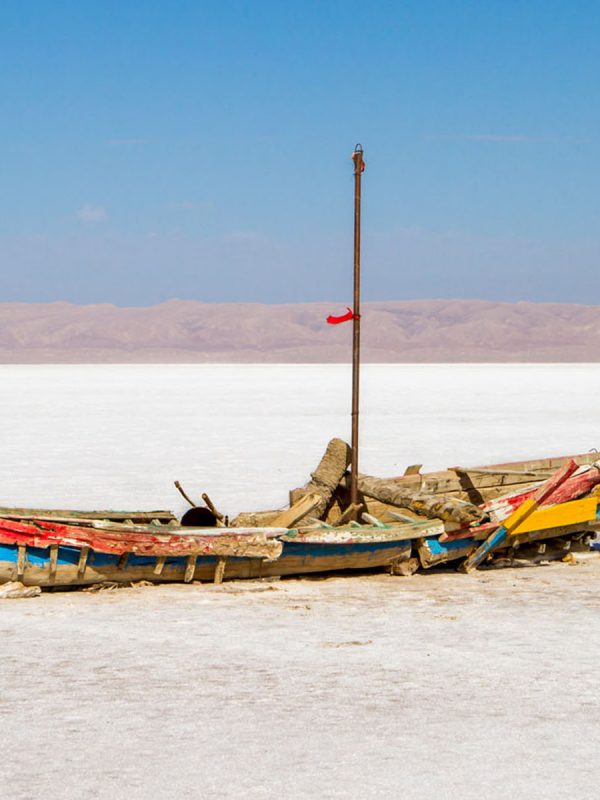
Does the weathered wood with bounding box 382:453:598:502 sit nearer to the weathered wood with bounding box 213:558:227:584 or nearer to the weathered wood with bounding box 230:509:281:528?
the weathered wood with bounding box 230:509:281:528

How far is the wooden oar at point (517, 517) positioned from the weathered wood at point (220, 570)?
2199 millimetres

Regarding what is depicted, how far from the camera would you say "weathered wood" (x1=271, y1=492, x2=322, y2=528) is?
397 inches

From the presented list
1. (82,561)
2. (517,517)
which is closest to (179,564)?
(82,561)

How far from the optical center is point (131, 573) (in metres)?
9.15

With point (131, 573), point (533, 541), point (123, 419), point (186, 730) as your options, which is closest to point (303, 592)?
point (131, 573)

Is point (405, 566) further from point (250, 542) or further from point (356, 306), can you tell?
point (356, 306)

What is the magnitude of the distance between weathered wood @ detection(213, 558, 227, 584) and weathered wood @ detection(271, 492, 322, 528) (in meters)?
0.86

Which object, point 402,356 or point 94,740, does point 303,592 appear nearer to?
point 94,740

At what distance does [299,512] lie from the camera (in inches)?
401

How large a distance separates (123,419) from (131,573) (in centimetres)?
2115

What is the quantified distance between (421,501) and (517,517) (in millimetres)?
825

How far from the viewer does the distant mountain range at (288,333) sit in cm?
14475

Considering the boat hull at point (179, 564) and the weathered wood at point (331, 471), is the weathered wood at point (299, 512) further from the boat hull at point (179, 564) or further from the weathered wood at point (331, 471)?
the boat hull at point (179, 564)

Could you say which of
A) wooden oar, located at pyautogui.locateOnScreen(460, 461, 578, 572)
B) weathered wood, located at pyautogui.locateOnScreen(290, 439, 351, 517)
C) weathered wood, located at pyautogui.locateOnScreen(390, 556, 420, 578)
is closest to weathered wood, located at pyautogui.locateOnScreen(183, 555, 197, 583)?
weathered wood, located at pyautogui.locateOnScreen(390, 556, 420, 578)
